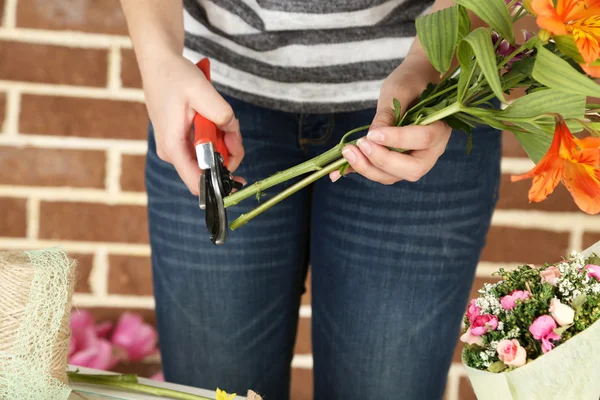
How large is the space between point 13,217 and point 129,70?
1.02 ft

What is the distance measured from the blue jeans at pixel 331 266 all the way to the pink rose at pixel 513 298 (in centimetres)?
22

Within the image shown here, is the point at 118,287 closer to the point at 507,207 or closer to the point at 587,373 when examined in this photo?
the point at 507,207

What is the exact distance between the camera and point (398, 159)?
0.47 meters

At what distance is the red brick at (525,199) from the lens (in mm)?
1038

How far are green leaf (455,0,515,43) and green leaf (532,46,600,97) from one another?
3 centimetres

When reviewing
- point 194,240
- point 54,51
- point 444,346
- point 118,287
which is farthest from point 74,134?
point 444,346

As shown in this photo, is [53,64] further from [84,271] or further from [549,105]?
[549,105]

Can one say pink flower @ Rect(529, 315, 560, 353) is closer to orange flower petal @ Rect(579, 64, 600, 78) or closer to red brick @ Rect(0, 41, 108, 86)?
orange flower petal @ Rect(579, 64, 600, 78)

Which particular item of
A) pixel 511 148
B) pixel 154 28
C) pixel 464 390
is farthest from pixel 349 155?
pixel 464 390

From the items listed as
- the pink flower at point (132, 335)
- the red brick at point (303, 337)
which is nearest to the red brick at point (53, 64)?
the pink flower at point (132, 335)

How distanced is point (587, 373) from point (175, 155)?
13.7 inches

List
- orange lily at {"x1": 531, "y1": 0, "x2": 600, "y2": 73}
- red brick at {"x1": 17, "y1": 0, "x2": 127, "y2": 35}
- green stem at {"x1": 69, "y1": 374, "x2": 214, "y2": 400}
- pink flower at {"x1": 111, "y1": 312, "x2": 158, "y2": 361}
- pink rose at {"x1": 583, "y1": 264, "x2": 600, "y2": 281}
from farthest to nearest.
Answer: pink flower at {"x1": 111, "y1": 312, "x2": 158, "y2": 361} → red brick at {"x1": 17, "y1": 0, "x2": 127, "y2": 35} → green stem at {"x1": 69, "y1": 374, "x2": 214, "y2": 400} → pink rose at {"x1": 583, "y1": 264, "x2": 600, "y2": 281} → orange lily at {"x1": 531, "y1": 0, "x2": 600, "y2": 73}

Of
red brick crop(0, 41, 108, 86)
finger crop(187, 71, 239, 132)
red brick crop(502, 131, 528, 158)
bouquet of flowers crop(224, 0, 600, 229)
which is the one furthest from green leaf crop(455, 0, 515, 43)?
red brick crop(0, 41, 108, 86)

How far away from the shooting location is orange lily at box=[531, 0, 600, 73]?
0.33m
